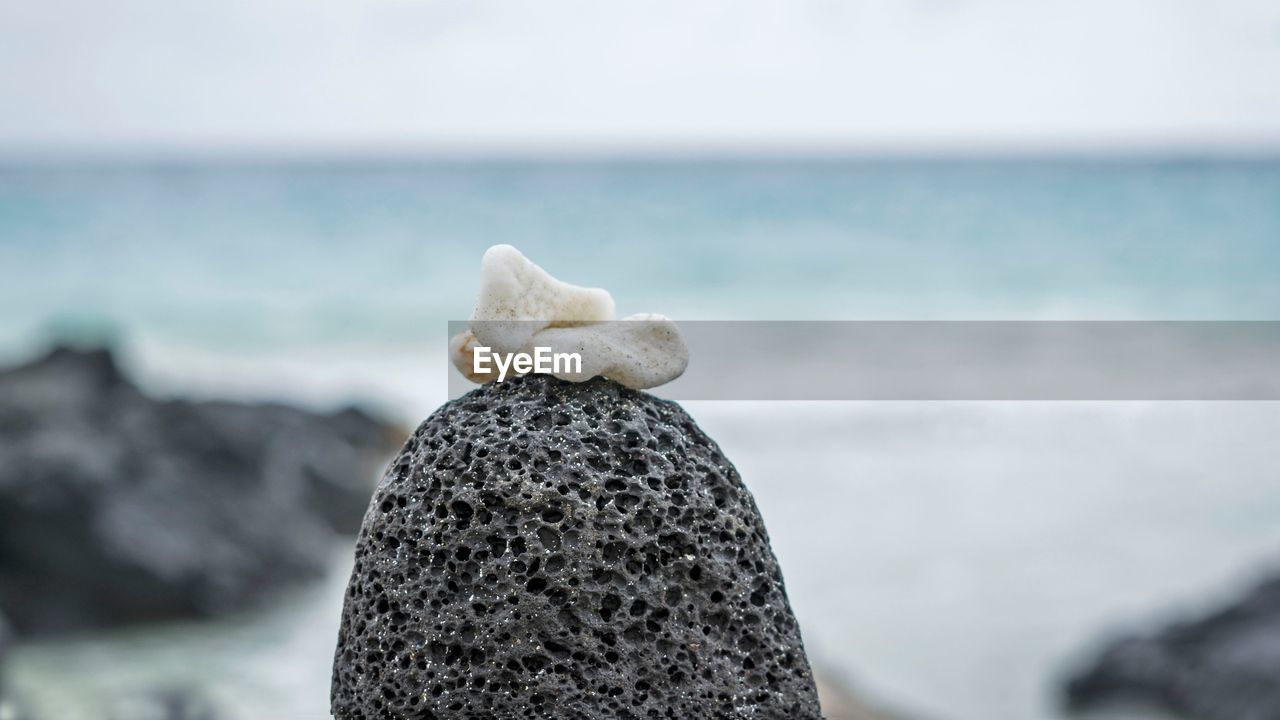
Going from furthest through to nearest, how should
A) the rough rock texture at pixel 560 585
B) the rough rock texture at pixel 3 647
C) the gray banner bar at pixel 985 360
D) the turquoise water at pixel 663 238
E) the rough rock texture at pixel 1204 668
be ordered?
the turquoise water at pixel 663 238 → the gray banner bar at pixel 985 360 → the rough rock texture at pixel 3 647 → the rough rock texture at pixel 1204 668 → the rough rock texture at pixel 560 585

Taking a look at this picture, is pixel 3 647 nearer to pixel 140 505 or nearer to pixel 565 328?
pixel 140 505

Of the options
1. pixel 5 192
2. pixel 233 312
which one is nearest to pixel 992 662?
pixel 233 312

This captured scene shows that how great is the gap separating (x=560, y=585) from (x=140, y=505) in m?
5.15

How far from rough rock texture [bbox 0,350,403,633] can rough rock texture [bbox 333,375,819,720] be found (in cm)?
474

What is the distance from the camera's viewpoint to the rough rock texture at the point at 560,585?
2.26 m

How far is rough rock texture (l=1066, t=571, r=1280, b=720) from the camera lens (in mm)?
5664

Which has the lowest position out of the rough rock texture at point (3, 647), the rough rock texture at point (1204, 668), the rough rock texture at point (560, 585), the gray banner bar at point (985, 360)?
the rough rock texture at point (560, 585)

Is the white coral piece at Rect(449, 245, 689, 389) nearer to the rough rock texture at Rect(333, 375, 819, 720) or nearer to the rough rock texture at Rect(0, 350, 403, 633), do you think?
the rough rock texture at Rect(333, 375, 819, 720)

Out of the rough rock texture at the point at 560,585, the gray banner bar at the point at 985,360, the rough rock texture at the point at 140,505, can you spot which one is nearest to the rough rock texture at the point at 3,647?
the rough rock texture at the point at 140,505

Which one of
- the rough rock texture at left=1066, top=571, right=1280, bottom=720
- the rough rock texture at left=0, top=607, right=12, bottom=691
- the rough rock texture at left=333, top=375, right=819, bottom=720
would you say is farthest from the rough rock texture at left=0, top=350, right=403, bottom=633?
the rough rock texture at left=333, top=375, right=819, bottom=720

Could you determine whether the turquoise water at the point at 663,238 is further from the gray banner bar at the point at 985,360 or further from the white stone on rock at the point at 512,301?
the white stone on rock at the point at 512,301

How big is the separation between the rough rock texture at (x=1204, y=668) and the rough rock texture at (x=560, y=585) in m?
4.00

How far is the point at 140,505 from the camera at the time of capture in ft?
22.3

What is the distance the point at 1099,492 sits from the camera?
403 inches
